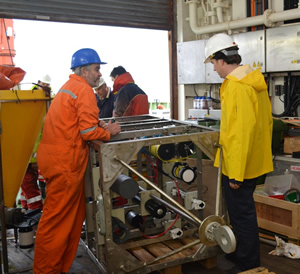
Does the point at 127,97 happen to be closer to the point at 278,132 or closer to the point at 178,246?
the point at 278,132

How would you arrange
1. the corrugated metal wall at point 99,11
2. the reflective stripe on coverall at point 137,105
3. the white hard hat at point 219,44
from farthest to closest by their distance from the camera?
the corrugated metal wall at point 99,11 < the reflective stripe on coverall at point 137,105 < the white hard hat at point 219,44

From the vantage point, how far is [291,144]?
3549mm

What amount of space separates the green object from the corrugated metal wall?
2428 mm

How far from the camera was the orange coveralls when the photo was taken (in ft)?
8.05

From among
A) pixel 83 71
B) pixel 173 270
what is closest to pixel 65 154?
pixel 83 71

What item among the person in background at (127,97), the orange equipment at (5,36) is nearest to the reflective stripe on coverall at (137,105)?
the person in background at (127,97)

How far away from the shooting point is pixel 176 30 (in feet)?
17.9

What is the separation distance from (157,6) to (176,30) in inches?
17.8

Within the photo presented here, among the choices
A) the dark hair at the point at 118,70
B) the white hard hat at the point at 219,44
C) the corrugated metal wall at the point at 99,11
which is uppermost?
the corrugated metal wall at the point at 99,11

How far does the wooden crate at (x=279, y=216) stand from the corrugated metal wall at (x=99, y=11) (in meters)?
2.88

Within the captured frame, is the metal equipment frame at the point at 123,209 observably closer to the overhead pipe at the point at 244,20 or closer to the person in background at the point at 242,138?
the person in background at the point at 242,138

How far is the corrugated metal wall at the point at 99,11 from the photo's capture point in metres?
4.09

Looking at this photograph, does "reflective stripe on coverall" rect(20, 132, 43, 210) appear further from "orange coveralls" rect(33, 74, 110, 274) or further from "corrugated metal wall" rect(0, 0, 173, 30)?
"corrugated metal wall" rect(0, 0, 173, 30)

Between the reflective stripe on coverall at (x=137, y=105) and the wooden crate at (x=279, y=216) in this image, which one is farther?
the reflective stripe on coverall at (x=137, y=105)
